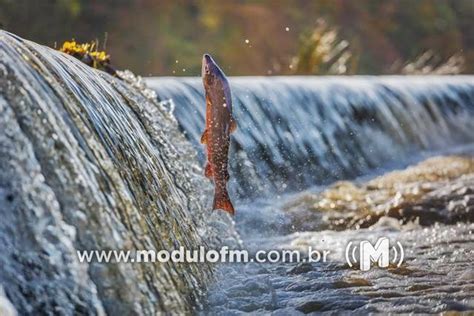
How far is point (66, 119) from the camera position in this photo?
2434 mm

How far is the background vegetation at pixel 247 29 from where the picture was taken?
46.2 ft

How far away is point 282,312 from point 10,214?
113cm

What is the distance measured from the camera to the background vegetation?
46.2 ft

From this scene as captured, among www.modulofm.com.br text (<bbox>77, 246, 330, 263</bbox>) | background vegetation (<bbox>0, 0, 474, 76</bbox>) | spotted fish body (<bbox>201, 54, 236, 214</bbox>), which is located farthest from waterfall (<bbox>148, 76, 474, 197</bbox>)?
background vegetation (<bbox>0, 0, 474, 76</bbox>)

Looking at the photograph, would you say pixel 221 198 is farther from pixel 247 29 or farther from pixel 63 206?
pixel 247 29

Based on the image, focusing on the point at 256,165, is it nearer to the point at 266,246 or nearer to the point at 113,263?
the point at 266,246

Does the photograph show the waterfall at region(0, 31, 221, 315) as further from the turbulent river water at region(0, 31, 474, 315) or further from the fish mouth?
the fish mouth

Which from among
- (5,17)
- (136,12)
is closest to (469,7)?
(136,12)

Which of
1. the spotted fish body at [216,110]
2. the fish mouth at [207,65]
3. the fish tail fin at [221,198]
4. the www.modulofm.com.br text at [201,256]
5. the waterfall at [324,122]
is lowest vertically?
the www.modulofm.com.br text at [201,256]

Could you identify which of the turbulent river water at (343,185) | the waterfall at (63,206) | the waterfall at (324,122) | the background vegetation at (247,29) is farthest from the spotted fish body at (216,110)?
the background vegetation at (247,29)

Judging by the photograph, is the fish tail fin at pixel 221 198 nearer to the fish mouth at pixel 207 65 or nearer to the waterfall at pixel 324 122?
the fish mouth at pixel 207 65

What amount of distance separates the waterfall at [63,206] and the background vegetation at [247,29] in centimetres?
926

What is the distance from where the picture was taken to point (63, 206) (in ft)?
7.56

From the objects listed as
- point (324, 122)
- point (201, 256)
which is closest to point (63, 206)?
point (201, 256)
